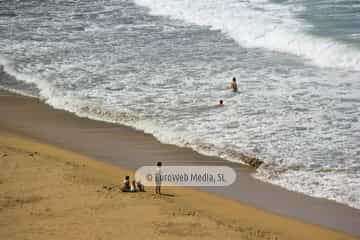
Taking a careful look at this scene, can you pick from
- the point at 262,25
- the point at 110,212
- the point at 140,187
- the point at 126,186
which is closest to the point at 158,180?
the point at 140,187

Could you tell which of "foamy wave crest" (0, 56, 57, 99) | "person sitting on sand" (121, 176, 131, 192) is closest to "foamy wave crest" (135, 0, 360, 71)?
"foamy wave crest" (0, 56, 57, 99)

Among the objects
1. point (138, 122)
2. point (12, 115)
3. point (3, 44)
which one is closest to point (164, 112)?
point (138, 122)

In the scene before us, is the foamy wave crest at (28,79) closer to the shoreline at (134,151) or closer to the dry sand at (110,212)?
the shoreline at (134,151)

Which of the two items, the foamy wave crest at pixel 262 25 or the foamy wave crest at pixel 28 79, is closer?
the foamy wave crest at pixel 28 79

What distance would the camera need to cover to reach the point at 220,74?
78.9 feet

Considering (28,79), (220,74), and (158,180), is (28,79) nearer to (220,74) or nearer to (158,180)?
(220,74)

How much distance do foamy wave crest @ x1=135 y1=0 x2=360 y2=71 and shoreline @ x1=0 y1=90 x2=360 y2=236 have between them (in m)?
10.3

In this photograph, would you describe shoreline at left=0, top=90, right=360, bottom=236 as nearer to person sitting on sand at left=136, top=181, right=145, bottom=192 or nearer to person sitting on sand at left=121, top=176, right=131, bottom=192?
Result: person sitting on sand at left=136, top=181, right=145, bottom=192

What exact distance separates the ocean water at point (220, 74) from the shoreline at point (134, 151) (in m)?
0.41

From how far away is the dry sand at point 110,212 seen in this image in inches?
496

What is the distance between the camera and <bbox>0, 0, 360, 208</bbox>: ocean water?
17281 mm

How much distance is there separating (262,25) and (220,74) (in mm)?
8667

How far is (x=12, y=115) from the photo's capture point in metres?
20.5

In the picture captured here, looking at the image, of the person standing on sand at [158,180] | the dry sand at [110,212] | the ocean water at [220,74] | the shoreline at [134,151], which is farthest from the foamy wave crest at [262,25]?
the dry sand at [110,212]
